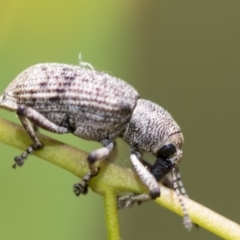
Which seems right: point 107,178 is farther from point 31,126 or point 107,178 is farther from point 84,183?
point 31,126

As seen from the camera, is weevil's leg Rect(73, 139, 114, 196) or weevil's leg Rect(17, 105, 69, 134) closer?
weevil's leg Rect(73, 139, 114, 196)

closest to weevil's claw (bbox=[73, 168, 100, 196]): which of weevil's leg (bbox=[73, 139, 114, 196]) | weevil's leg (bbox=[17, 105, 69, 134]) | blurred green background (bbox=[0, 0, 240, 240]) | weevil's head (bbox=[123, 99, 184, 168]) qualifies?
weevil's leg (bbox=[73, 139, 114, 196])

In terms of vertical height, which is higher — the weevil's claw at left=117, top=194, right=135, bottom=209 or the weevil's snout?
the weevil's snout

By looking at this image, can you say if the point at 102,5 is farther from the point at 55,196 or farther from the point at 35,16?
the point at 55,196

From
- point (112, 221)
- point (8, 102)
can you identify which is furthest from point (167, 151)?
point (8, 102)

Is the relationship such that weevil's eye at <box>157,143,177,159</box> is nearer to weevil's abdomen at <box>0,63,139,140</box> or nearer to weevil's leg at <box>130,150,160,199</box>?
weevil's leg at <box>130,150,160,199</box>

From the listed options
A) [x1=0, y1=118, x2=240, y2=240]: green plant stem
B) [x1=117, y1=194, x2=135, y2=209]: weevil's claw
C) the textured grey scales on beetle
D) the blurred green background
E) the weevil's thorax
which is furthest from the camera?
the blurred green background

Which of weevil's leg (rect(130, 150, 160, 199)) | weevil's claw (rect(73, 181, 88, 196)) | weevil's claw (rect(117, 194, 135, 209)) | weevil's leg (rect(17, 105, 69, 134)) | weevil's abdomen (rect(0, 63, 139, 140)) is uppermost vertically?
weevil's abdomen (rect(0, 63, 139, 140))

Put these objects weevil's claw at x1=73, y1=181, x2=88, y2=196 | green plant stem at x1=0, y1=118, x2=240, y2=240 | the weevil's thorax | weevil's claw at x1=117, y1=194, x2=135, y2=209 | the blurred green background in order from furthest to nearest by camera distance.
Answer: the blurred green background → the weevil's thorax → weevil's claw at x1=117, y1=194, x2=135, y2=209 → weevil's claw at x1=73, y1=181, x2=88, y2=196 → green plant stem at x1=0, y1=118, x2=240, y2=240
